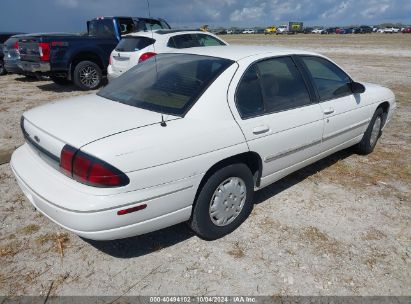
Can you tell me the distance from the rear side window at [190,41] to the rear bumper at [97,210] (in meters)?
6.54

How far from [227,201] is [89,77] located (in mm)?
8242

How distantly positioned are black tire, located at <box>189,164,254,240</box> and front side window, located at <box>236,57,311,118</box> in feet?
1.67

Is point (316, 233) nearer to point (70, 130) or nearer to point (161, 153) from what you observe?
point (161, 153)

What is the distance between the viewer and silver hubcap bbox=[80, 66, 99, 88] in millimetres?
9953

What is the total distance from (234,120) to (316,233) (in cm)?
136

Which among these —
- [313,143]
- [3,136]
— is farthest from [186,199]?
[3,136]

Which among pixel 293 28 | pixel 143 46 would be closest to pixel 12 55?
pixel 143 46

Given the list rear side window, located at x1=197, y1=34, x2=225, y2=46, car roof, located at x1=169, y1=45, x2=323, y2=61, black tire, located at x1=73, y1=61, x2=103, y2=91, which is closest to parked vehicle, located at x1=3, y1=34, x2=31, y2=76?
black tire, located at x1=73, y1=61, x2=103, y2=91

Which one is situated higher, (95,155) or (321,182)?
(95,155)

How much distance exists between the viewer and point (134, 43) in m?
8.74

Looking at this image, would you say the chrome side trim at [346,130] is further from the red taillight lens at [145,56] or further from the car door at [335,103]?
the red taillight lens at [145,56]

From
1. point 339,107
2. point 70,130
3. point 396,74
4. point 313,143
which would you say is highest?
point 70,130

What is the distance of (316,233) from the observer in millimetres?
3320

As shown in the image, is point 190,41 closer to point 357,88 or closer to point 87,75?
point 87,75
